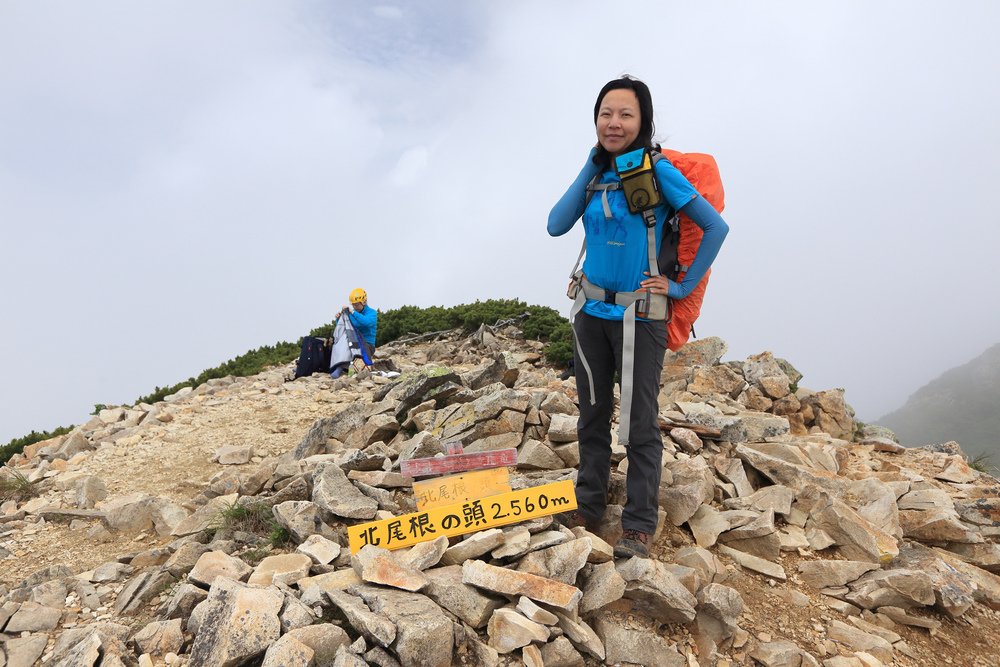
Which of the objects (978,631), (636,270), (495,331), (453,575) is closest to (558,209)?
(636,270)

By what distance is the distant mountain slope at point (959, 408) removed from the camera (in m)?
76.5

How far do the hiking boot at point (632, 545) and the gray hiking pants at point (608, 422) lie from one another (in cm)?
4

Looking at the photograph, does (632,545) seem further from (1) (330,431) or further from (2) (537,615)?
(1) (330,431)

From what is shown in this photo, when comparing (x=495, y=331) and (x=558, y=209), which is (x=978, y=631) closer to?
(x=558, y=209)

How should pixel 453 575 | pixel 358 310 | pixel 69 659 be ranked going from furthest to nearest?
pixel 358 310
pixel 453 575
pixel 69 659

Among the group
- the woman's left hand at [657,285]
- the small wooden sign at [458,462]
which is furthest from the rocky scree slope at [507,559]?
the woman's left hand at [657,285]

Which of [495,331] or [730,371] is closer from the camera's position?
[730,371]

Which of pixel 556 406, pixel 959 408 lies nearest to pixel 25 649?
pixel 556 406

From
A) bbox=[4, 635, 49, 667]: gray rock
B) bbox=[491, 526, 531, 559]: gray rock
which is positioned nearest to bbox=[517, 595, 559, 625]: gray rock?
bbox=[491, 526, 531, 559]: gray rock

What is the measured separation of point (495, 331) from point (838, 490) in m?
12.1

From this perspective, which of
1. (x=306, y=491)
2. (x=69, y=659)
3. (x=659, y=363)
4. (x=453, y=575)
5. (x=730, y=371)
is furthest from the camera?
(x=730, y=371)

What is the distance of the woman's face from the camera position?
412cm

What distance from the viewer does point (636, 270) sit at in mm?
4199

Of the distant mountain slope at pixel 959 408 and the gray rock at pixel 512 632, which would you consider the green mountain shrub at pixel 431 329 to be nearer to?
the gray rock at pixel 512 632
